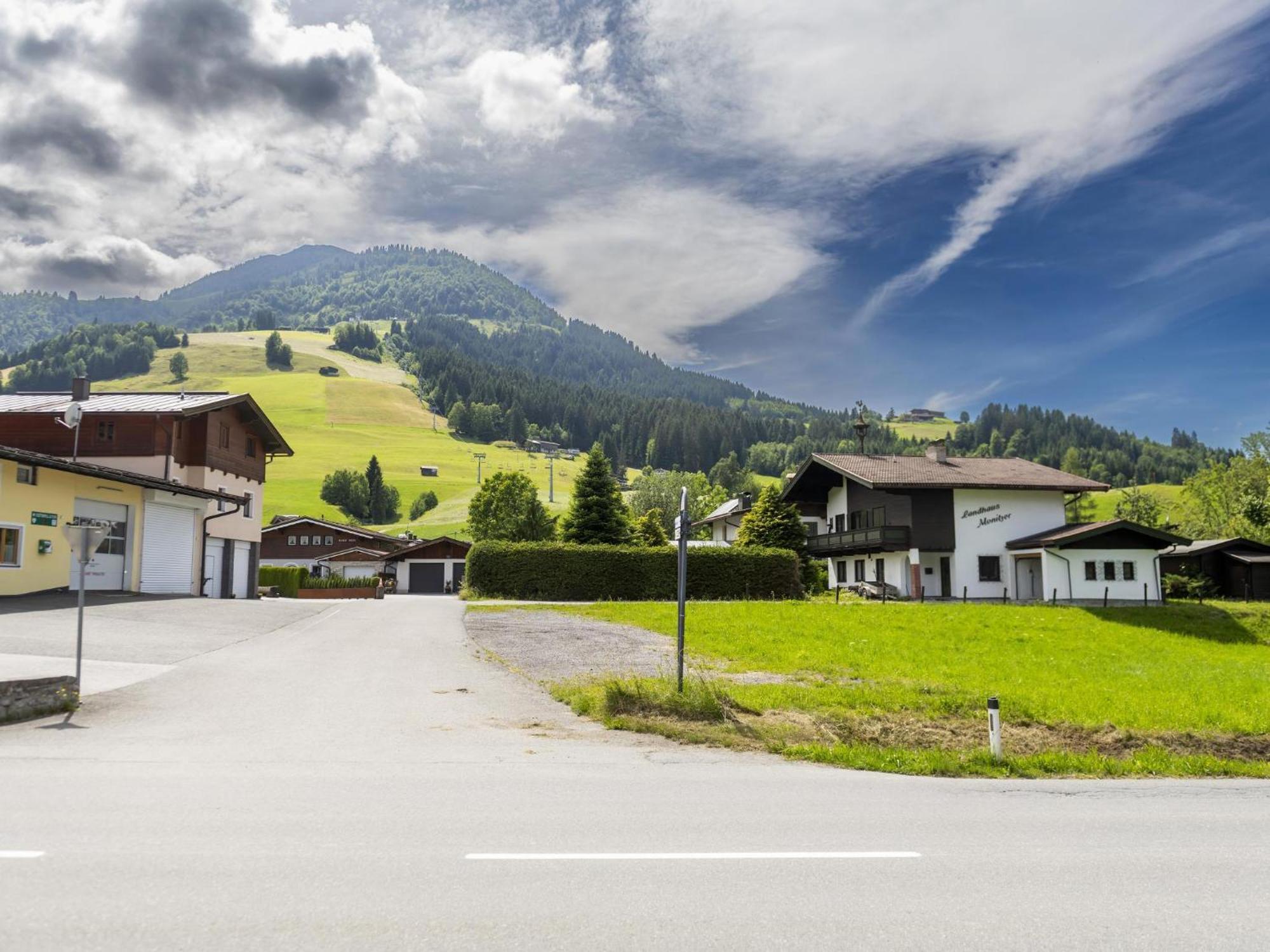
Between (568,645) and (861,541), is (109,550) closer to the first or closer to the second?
(568,645)

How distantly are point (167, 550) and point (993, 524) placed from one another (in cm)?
4225

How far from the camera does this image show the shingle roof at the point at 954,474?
50.0m

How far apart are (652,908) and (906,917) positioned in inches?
58.3

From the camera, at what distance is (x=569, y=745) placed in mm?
11469

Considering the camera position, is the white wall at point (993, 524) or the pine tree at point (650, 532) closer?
the white wall at point (993, 524)

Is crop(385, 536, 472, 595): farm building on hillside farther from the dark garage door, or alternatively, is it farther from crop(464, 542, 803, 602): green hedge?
crop(464, 542, 803, 602): green hedge

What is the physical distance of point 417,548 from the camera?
81.9m

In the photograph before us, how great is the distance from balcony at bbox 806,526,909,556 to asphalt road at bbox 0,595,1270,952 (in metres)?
40.5

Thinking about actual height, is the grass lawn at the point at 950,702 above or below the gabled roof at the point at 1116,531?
below

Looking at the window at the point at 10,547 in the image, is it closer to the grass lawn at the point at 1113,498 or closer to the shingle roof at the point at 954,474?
the shingle roof at the point at 954,474

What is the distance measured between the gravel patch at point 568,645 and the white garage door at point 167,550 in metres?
13.4

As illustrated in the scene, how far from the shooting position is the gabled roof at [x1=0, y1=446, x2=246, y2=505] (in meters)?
26.0

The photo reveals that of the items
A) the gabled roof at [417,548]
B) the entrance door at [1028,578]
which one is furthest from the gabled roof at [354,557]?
the entrance door at [1028,578]

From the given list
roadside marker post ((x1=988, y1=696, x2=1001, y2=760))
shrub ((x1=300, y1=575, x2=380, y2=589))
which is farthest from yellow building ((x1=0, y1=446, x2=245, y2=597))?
shrub ((x1=300, y1=575, x2=380, y2=589))
